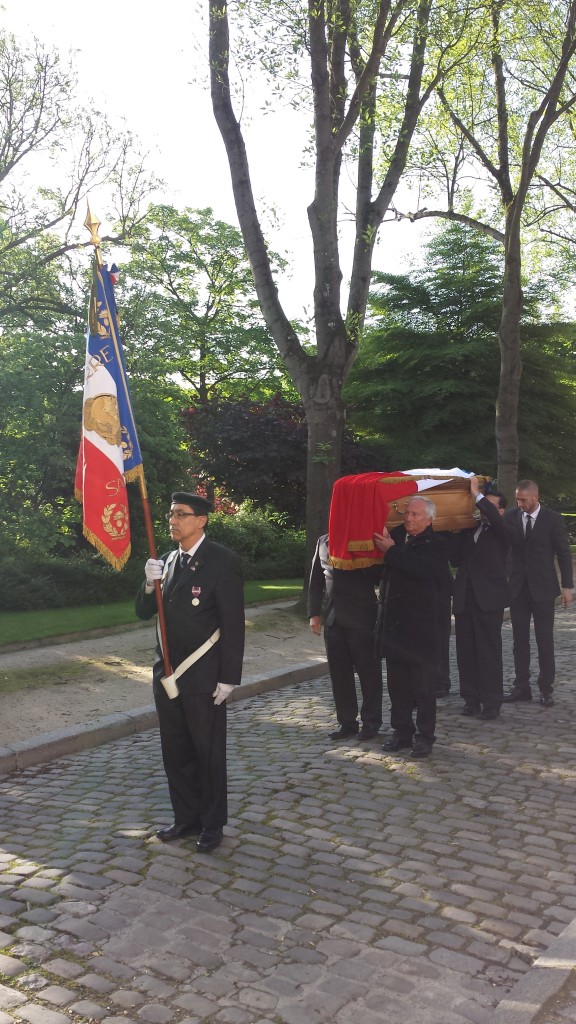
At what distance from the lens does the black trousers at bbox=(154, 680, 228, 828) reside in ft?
18.0

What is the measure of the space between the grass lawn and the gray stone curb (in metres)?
9.86

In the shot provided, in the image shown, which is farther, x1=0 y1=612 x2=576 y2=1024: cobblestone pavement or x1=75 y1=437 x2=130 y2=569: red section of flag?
x1=75 y1=437 x2=130 y2=569: red section of flag

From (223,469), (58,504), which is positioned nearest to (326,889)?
(58,504)

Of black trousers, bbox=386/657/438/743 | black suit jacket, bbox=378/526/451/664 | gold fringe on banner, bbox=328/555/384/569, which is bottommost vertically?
black trousers, bbox=386/657/438/743

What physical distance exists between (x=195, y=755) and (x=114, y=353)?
260 cm

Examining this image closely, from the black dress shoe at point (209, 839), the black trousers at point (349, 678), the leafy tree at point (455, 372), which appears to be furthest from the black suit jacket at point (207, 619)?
the leafy tree at point (455, 372)

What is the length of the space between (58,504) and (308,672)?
6072mm

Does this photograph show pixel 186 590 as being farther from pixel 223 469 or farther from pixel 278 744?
pixel 223 469

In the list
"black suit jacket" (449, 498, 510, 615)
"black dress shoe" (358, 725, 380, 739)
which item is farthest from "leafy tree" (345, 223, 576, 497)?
"black dress shoe" (358, 725, 380, 739)

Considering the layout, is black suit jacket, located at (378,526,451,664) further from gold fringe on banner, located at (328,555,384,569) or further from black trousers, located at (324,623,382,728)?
black trousers, located at (324,623,382,728)

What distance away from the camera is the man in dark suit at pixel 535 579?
9.31 m

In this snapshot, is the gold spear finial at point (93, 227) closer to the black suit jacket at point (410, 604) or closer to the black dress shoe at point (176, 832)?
the black suit jacket at point (410, 604)

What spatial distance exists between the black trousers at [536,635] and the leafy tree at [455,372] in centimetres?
1421

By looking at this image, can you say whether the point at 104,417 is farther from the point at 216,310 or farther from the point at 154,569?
the point at 216,310
